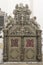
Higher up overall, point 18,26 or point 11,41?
point 18,26

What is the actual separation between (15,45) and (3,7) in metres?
5.58

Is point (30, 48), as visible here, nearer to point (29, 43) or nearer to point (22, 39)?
point (29, 43)

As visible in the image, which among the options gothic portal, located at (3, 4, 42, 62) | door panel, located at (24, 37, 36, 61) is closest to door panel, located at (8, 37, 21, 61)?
gothic portal, located at (3, 4, 42, 62)

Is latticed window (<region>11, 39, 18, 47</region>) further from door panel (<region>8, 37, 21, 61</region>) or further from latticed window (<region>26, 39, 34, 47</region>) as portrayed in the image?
latticed window (<region>26, 39, 34, 47</region>)

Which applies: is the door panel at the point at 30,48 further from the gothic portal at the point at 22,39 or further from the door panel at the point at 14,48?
the door panel at the point at 14,48

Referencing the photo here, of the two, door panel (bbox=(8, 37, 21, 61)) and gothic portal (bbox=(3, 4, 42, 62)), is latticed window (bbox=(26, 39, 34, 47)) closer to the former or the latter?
gothic portal (bbox=(3, 4, 42, 62))

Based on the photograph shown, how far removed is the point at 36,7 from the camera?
7863 millimetres

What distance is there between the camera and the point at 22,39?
3082 millimetres

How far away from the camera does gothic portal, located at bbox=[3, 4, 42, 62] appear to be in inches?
121

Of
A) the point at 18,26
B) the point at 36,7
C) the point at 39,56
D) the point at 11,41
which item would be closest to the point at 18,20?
the point at 18,26

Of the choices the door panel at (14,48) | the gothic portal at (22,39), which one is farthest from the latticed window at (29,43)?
the door panel at (14,48)

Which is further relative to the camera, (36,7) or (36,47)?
(36,7)

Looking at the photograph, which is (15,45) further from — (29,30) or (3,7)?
(3,7)

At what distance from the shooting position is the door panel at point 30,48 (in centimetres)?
308
